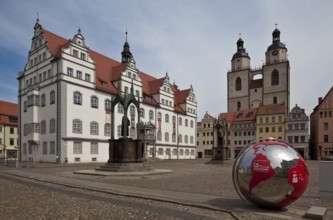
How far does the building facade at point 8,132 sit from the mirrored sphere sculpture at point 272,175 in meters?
63.6

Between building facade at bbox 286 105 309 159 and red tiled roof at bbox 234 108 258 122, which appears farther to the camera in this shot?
red tiled roof at bbox 234 108 258 122

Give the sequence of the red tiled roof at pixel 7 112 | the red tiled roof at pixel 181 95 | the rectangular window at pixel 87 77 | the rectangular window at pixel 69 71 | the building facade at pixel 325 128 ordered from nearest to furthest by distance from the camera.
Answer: the rectangular window at pixel 69 71 → the rectangular window at pixel 87 77 → the building facade at pixel 325 128 → the red tiled roof at pixel 7 112 → the red tiled roof at pixel 181 95

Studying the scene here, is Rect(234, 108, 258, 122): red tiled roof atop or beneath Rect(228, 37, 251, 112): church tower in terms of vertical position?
beneath

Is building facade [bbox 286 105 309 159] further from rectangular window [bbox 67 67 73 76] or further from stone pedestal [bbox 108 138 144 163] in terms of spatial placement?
stone pedestal [bbox 108 138 144 163]

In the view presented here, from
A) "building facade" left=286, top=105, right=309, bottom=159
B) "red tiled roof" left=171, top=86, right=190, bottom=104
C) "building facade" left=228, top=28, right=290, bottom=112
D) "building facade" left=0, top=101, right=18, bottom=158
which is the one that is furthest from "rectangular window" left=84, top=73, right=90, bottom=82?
"building facade" left=228, top=28, right=290, bottom=112

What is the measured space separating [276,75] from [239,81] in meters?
12.0

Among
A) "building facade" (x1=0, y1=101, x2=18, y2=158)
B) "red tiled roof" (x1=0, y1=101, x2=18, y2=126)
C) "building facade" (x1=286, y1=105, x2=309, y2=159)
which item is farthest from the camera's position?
"building facade" (x1=286, y1=105, x2=309, y2=159)

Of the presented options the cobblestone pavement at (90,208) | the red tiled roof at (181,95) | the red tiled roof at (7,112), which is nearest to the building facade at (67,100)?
the red tiled roof at (181,95)

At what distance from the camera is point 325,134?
2363 inches

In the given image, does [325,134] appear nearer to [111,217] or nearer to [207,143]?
[207,143]

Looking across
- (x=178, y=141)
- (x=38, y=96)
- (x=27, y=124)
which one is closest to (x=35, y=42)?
(x=38, y=96)

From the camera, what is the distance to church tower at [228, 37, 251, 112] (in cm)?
9169

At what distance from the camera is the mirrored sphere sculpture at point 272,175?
656 cm

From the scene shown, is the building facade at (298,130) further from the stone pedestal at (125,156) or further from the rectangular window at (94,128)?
the stone pedestal at (125,156)
